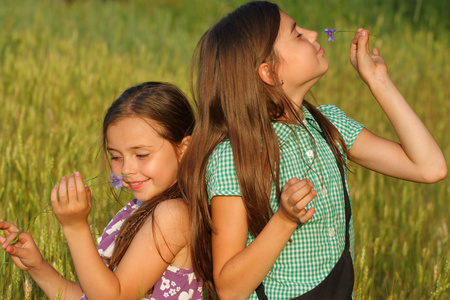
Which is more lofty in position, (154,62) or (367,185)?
(154,62)

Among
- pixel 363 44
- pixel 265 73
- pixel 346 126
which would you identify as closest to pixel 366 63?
pixel 363 44

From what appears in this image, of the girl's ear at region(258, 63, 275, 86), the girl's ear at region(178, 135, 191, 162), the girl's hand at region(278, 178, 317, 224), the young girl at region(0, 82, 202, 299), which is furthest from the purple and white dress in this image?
the girl's ear at region(258, 63, 275, 86)

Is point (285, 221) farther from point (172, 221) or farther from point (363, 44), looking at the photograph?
point (363, 44)

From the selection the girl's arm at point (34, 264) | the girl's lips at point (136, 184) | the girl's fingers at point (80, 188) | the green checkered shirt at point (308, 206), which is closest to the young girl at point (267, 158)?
the green checkered shirt at point (308, 206)

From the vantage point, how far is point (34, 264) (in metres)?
1.90

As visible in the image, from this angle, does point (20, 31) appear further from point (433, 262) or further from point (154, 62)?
point (433, 262)

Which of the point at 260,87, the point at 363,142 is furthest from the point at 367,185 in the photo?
the point at 260,87

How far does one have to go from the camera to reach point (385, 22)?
710 centimetres

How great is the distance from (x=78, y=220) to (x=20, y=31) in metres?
4.93

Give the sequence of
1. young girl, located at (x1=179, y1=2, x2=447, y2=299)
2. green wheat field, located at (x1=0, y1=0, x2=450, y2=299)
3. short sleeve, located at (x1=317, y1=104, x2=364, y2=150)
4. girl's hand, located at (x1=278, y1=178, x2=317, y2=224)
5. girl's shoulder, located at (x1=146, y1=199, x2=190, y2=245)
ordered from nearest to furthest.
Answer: girl's hand, located at (x1=278, y1=178, x2=317, y2=224)
young girl, located at (x1=179, y1=2, x2=447, y2=299)
girl's shoulder, located at (x1=146, y1=199, x2=190, y2=245)
short sleeve, located at (x1=317, y1=104, x2=364, y2=150)
green wheat field, located at (x1=0, y1=0, x2=450, y2=299)

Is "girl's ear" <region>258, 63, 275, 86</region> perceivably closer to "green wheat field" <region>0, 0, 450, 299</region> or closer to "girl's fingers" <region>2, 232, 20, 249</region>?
"green wheat field" <region>0, 0, 450, 299</region>

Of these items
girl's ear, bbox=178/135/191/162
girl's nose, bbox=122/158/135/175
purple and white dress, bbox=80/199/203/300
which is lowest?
purple and white dress, bbox=80/199/203/300

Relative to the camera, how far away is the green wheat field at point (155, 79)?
2512 millimetres

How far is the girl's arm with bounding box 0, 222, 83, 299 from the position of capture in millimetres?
1816
